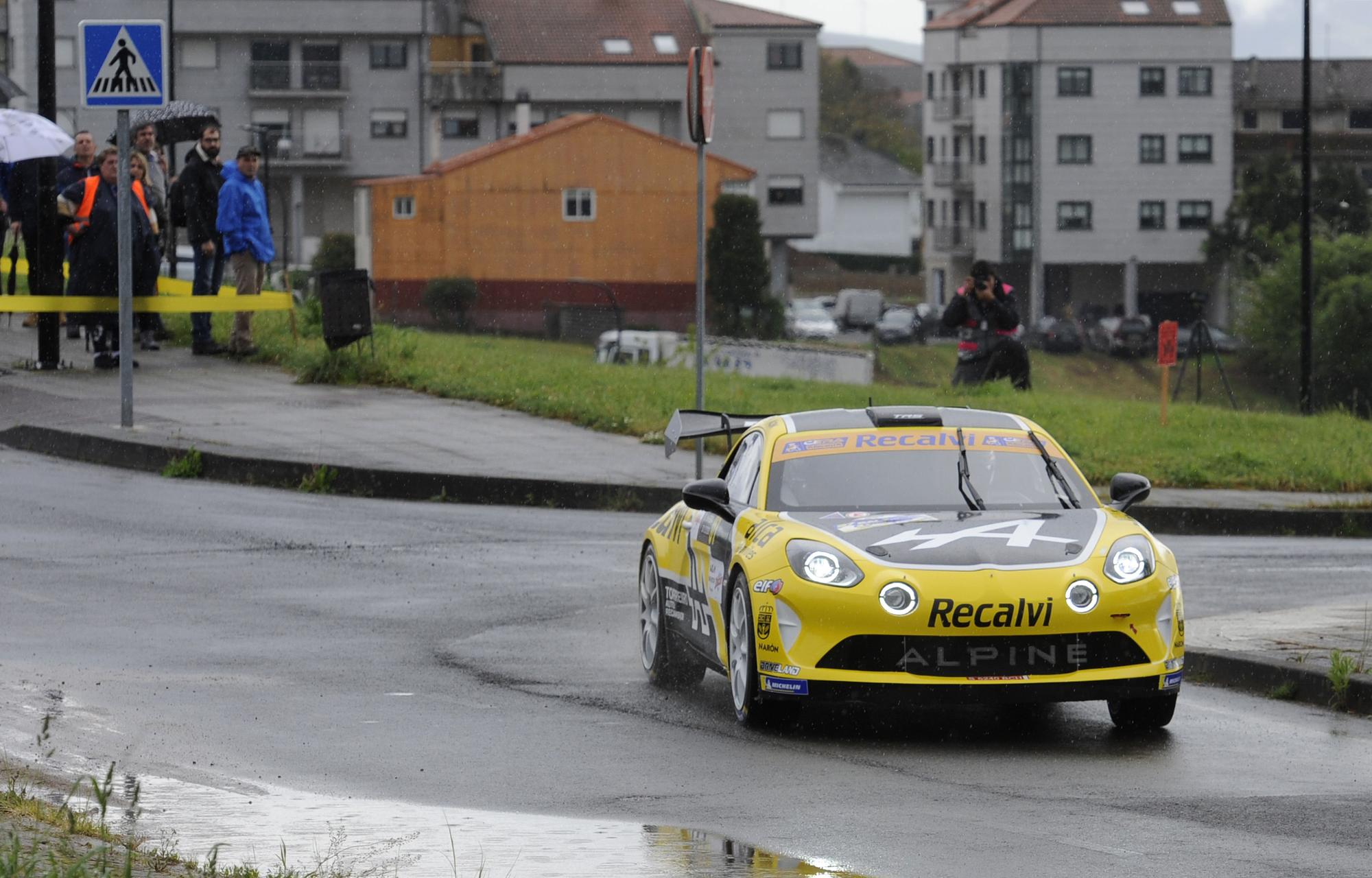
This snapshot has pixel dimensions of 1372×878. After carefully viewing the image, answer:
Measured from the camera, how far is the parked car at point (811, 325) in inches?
3999

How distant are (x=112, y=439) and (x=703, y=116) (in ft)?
21.7

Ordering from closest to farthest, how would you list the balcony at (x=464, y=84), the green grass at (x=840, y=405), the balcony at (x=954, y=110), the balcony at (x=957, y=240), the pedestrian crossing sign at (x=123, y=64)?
the pedestrian crossing sign at (x=123, y=64)
the green grass at (x=840, y=405)
the balcony at (x=464, y=84)
the balcony at (x=954, y=110)
the balcony at (x=957, y=240)

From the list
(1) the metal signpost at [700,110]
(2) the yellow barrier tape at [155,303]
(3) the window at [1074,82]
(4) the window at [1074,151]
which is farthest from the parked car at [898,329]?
(1) the metal signpost at [700,110]

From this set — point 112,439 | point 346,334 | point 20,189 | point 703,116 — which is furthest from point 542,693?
point 20,189

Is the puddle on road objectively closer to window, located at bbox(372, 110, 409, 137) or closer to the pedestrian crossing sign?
the pedestrian crossing sign

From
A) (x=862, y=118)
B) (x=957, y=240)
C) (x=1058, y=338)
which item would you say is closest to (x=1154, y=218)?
(x=957, y=240)

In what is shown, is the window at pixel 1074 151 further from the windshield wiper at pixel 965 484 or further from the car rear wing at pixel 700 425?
the windshield wiper at pixel 965 484

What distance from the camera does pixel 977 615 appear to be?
328 inches

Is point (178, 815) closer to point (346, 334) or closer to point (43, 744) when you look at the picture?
point (43, 744)

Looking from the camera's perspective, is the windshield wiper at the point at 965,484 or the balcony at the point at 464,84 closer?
the windshield wiper at the point at 965,484

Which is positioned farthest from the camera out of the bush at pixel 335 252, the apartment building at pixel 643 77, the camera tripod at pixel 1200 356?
the apartment building at pixel 643 77

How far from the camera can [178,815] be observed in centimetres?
677

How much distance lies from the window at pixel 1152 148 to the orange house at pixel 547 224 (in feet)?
87.9

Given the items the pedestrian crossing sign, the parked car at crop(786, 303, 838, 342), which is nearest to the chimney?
the parked car at crop(786, 303, 838, 342)
